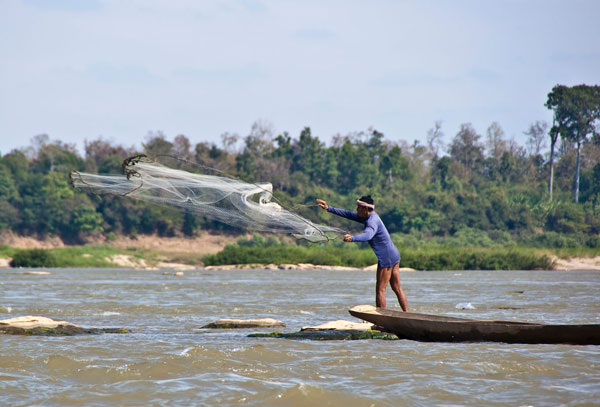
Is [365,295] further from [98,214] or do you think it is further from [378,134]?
[378,134]

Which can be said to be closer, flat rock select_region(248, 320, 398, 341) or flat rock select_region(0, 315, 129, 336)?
flat rock select_region(248, 320, 398, 341)

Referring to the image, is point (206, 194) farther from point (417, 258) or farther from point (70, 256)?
point (70, 256)

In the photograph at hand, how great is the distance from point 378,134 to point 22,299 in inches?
2734

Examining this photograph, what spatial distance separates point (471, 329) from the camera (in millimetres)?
10039

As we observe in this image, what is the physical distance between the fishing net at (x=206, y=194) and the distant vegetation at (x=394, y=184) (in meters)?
48.4

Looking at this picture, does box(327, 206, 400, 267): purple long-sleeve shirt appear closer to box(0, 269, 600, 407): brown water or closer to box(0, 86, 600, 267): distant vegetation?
box(0, 269, 600, 407): brown water

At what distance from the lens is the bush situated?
4966 centimetres

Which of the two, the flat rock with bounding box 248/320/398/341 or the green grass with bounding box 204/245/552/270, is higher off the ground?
the green grass with bounding box 204/245/552/270

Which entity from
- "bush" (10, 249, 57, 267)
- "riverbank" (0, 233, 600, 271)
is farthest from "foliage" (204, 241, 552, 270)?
"bush" (10, 249, 57, 267)

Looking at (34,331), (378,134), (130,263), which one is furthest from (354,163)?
(34,331)

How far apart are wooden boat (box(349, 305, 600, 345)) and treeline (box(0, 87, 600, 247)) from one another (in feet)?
166

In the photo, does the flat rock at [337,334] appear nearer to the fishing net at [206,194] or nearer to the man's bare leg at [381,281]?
the man's bare leg at [381,281]

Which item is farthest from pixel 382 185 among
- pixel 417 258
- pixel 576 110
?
pixel 417 258

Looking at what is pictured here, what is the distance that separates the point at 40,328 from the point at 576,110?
70355mm
